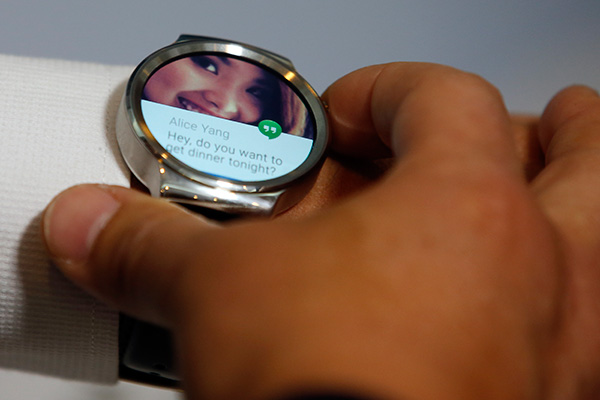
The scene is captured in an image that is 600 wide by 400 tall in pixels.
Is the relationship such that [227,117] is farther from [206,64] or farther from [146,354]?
[146,354]

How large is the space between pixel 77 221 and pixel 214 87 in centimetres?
31

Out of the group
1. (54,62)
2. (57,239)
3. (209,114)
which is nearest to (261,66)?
(209,114)

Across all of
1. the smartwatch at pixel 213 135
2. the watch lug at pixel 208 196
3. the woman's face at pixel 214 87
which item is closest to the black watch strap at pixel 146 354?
the smartwatch at pixel 213 135

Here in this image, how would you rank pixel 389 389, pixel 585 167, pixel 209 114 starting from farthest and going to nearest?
pixel 209 114 < pixel 585 167 < pixel 389 389

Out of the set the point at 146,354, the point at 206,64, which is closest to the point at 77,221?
the point at 146,354

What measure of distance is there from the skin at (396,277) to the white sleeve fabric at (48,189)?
0.14 meters

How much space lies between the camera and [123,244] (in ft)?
1.66

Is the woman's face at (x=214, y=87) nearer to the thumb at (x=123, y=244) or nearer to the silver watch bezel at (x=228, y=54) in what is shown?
the silver watch bezel at (x=228, y=54)

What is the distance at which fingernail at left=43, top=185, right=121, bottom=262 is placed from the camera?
0.55m

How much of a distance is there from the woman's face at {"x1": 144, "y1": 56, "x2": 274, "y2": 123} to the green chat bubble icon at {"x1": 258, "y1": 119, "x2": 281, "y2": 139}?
0.04 ft

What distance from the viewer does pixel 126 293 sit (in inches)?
19.7

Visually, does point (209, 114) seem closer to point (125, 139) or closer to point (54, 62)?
point (125, 139)

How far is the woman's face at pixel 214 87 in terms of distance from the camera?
76 cm

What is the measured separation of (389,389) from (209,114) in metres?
0.50
